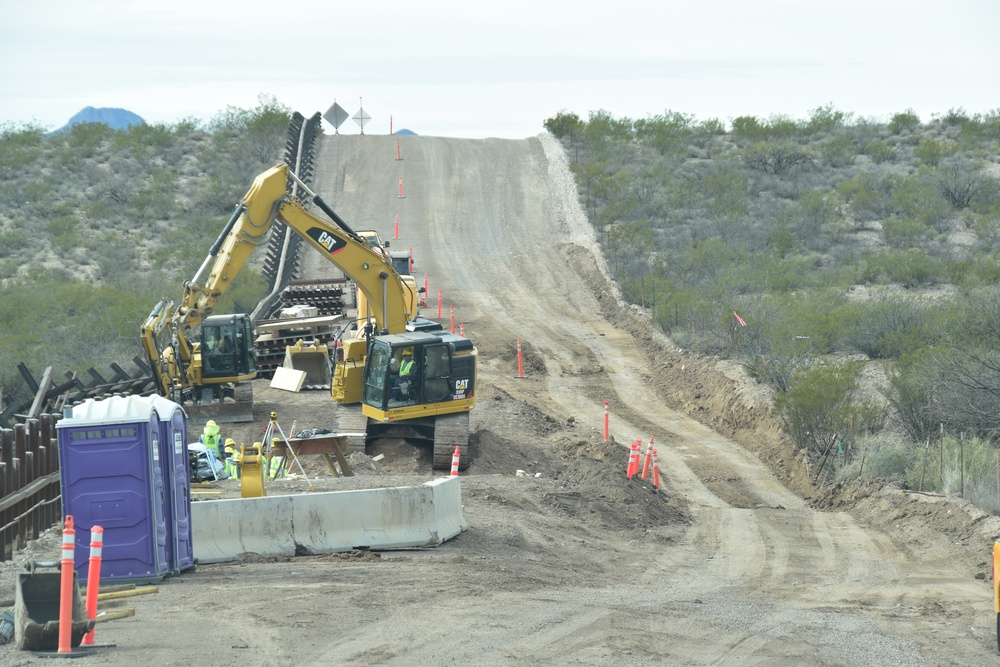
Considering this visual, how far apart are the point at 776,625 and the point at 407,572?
392 cm

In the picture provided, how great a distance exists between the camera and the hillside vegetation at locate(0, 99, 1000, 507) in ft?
72.6

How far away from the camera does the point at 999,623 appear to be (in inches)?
427

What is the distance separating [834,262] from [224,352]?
26.6 metres

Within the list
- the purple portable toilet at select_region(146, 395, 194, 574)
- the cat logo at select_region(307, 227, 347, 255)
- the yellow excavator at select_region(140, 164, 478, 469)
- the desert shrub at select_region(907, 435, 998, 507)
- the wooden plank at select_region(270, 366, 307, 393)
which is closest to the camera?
the purple portable toilet at select_region(146, 395, 194, 574)

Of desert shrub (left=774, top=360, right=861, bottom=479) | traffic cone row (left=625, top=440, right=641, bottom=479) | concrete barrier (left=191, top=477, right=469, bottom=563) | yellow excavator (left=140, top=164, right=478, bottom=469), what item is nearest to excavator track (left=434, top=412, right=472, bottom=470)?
yellow excavator (left=140, top=164, right=478, bottom=469)

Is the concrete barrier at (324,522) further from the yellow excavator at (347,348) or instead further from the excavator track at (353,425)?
the excavator track at (353,425)

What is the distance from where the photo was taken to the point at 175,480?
11766mm

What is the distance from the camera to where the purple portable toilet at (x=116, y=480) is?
1113cm

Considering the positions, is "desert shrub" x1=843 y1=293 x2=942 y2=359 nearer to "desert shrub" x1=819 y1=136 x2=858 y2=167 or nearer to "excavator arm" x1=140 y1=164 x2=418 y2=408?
"excavator arm" x1=140 y1=164 x2=418 y2=408

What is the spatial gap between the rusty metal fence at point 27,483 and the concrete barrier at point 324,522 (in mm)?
2350

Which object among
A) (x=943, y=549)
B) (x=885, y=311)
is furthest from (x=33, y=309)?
(x=943, y=549)

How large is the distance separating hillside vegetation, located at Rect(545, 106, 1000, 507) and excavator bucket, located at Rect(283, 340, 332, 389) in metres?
10.6

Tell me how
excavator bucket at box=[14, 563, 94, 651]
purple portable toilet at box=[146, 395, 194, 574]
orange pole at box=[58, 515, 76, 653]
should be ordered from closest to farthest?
1. orange pole at box=[58, 515, 76, 653]
2. excavator bucket at box=[14, 563, 94, 651]
3. purple portable toilet at box=[146, 395, 194, 574]

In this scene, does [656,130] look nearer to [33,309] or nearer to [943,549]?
[33,309]
